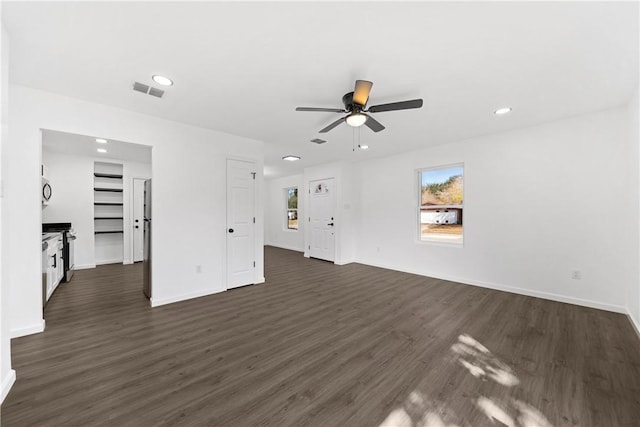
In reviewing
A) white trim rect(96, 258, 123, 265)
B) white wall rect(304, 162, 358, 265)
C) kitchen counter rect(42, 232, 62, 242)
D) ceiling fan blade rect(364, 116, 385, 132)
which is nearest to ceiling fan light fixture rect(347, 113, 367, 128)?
ceiling fan blade rect(364, 116, 385, 132)

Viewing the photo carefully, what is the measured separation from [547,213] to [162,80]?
5.30 m

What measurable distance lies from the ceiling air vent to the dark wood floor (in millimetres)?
2625

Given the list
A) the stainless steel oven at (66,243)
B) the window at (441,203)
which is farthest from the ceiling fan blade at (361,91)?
the stainless steel oven at (66,243)

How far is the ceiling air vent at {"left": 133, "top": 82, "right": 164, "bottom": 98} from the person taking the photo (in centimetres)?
260

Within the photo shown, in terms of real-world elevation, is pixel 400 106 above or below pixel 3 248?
→ above

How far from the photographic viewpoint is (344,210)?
20.4 feet

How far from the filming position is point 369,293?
4012 millimetres

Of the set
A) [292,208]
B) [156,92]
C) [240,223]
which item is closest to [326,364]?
[240,223]

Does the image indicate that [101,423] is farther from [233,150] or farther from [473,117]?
[473,117]

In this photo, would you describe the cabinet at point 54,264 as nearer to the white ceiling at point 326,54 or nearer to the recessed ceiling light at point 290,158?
the white ceiling at point 326,54

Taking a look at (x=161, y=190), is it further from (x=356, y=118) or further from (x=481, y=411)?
(x=481, y=411)

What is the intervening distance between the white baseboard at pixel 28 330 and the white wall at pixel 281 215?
6.10 m

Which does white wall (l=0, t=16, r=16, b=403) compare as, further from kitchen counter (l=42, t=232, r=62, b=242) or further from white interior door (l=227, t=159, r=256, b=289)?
white interior door (l=227, t=159, r=256, b=289)

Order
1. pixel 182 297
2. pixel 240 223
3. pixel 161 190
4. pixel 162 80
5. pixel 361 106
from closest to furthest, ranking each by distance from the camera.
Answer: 1. pixel 162 80
2. pixel 361 106
3. pixel 161 190
4. pixel 182 297
5. pixel 240 223
